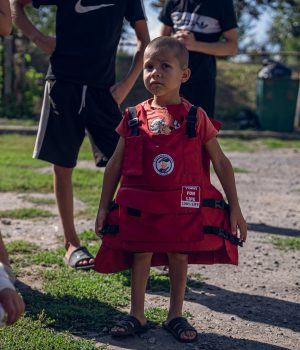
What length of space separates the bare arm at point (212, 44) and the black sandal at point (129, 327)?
209 cm

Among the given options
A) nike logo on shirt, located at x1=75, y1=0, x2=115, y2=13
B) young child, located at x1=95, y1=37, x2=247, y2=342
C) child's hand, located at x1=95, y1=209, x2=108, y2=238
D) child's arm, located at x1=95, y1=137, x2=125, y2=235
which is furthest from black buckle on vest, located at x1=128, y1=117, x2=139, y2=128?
nike logo on shirt, located at x1=75, y1=0, x2=115, y2=13

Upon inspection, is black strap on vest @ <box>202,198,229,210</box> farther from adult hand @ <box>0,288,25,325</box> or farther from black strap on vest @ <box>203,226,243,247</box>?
adult hand @ <box>0,288,25,325</box>

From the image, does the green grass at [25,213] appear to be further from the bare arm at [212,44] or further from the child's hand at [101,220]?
the child's hand at [101,220]

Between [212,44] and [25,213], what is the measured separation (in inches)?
88.2

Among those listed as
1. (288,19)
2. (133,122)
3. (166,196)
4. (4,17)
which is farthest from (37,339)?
(288,19)

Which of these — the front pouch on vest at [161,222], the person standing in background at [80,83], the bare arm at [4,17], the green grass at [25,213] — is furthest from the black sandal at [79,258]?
the bare arm at [4,17]

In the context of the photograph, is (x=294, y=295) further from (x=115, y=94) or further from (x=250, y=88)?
(x=250, y=88)

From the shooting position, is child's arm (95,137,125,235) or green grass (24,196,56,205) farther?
green grass (24,196,56,205)

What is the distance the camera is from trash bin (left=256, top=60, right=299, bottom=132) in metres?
15.7

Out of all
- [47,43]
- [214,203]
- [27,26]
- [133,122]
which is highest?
[27,26]

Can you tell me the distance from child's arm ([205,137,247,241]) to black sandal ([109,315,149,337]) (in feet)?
2.17

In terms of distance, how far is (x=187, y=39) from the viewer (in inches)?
212

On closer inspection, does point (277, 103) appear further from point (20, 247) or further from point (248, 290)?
point (248, 290)

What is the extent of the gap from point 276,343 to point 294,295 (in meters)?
0.87
